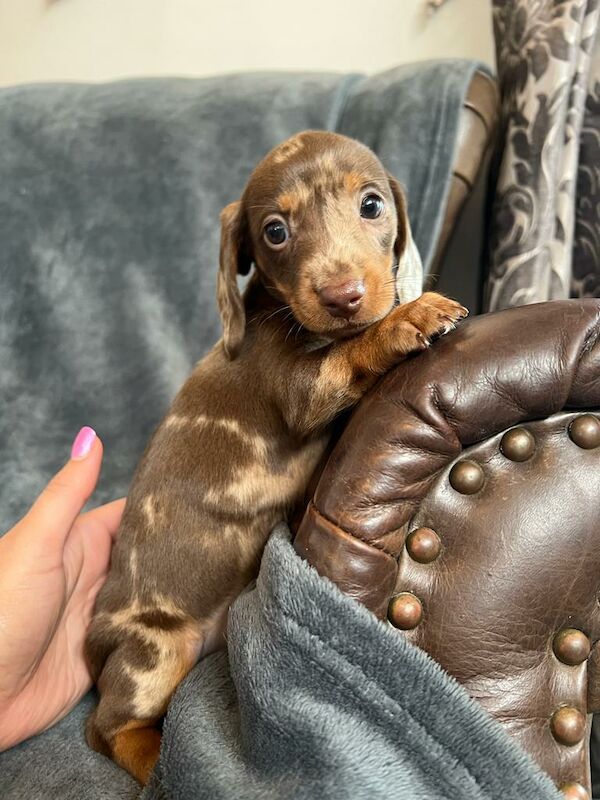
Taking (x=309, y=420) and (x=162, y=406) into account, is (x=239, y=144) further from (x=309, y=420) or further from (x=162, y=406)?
(x=309, y=420)

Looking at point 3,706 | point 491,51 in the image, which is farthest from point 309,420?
point 491,51

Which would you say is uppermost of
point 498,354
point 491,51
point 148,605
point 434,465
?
point 491,51

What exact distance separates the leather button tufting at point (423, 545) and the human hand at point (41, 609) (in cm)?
103

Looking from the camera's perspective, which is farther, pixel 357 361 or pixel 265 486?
pixel 265 486

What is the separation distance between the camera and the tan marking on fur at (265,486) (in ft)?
5.65

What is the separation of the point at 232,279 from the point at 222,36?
233cm

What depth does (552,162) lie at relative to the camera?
212 centimetres

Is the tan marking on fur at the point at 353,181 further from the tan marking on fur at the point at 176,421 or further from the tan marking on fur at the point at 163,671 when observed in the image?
the tan marking on fur at the point at 163,671

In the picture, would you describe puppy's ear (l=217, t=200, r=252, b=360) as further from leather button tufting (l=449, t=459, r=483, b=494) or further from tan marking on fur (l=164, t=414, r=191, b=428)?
leather button tufting (l=449, t=459, r=483, b=494)

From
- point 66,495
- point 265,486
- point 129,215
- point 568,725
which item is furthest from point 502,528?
point 129,215

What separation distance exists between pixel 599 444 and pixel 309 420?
2.10 ft

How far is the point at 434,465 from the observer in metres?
1.14

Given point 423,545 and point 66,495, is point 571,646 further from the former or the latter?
point 66,495

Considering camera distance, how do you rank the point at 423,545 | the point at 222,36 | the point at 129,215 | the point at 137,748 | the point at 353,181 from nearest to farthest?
the point at 423,545
the point at 137,748
the point at 353,181
the point at 129,215
the point at 222,36
